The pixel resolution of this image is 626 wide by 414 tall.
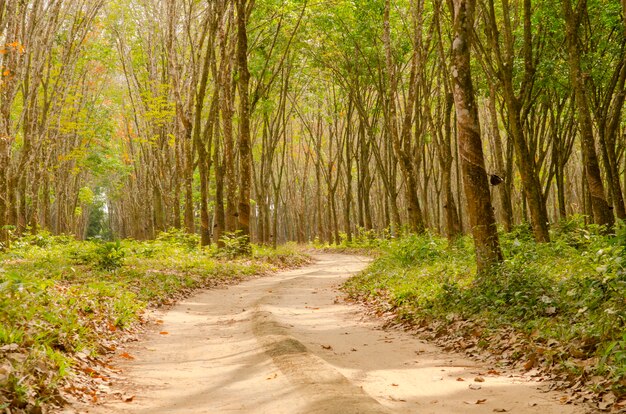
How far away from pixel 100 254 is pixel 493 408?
37.4 ft

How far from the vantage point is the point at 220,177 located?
25203mm

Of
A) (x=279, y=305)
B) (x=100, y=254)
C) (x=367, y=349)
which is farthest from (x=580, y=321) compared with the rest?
(x=100, y=254)

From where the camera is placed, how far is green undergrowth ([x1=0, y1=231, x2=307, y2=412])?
5096mm

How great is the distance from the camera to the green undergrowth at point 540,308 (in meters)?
5.43

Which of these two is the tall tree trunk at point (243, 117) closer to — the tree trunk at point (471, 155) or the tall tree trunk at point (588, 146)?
the tall tree trunk at point (588, 146)

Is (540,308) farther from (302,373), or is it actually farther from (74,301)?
(74,301)

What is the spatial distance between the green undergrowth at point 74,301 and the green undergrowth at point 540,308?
4.54 metres

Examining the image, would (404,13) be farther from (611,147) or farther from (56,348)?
(56,348)

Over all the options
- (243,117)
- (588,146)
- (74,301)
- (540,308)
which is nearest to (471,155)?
(540,308)

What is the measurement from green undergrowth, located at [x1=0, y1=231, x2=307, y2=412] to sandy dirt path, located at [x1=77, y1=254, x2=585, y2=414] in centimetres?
56

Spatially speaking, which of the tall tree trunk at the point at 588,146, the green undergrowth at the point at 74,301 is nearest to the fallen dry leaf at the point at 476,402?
the green undergrowth at the point at 74,301

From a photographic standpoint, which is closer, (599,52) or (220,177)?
(599,52)

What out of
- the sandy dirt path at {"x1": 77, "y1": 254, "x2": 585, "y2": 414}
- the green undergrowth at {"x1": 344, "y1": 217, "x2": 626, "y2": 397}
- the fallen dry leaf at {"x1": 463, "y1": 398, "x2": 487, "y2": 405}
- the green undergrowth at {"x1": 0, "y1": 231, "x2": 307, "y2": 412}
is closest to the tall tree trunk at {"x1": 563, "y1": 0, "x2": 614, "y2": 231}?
the green undergrowth at {"x1": 344, "y1": 217, "x2": 626, "y2": 397}

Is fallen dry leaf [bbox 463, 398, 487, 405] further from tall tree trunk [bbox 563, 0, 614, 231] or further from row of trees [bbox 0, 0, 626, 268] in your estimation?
tall tree trunk [bbox 563, 0, 614, 231]
